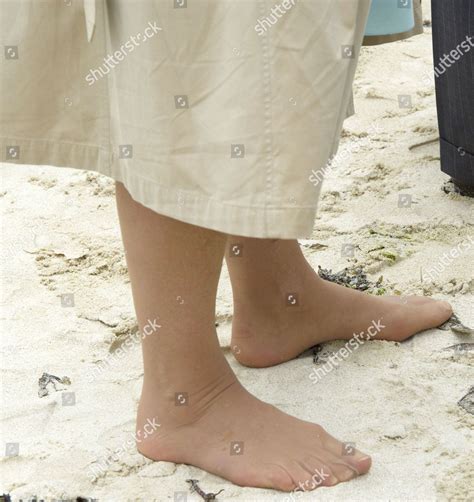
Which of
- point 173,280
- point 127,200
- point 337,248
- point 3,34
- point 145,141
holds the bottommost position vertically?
point 337,248

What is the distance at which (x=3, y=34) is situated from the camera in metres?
1.23

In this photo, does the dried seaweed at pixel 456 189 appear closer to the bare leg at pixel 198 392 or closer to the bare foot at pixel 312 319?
the bare foot at pixel 312 319

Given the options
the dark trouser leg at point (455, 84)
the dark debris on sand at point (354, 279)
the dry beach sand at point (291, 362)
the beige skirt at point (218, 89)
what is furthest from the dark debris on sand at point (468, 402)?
the dark trouser leg at point (455, 84)

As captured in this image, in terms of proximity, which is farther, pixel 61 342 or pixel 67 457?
pixel 61 342

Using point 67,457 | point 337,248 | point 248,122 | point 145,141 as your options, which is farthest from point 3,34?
point 337,248

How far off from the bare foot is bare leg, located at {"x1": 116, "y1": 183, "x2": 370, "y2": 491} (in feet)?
0.73

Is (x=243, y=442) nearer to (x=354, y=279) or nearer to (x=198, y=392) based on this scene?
(x=198, y=392)

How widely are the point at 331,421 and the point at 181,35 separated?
0.71m

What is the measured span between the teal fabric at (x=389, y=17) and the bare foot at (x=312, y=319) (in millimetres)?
439

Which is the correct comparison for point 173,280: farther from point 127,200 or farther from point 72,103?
point 72,103

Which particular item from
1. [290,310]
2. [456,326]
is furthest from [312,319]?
[456,326]

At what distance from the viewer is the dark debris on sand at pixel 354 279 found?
1985 millimetres

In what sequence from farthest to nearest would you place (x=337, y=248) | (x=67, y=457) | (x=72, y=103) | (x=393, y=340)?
1. (x=337, y=248)
2. (x=393, y=340)
3. (x=67, y=457)
4. (x=72, y=103)

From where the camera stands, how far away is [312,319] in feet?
5.70
